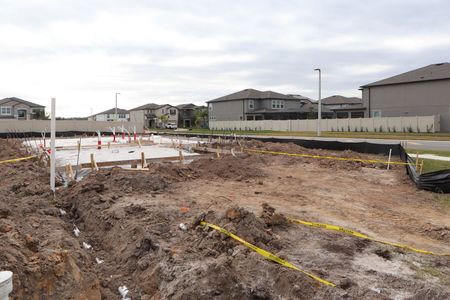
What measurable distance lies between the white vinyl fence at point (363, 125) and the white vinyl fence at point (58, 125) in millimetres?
18654

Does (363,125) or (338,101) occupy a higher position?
(338,101)

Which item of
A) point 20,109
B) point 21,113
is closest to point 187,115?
point 21,113

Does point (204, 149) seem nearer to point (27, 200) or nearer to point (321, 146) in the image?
point (321, 146)

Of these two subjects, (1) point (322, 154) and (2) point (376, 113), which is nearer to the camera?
(1) point (322, 154)

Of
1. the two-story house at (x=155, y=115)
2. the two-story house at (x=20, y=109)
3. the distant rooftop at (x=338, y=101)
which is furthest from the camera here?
the two-story house at (x=155, y=115)

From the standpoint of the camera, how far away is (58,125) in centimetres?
4722

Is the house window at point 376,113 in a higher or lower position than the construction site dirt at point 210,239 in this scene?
higher

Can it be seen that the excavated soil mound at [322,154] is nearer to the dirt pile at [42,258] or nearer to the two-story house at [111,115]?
the dirt pile at [42,258]

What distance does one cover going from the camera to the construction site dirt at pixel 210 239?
4566mm

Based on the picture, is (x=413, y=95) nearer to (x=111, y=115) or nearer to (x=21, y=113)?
(x=21, y=113)

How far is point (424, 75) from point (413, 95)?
8.62 ft

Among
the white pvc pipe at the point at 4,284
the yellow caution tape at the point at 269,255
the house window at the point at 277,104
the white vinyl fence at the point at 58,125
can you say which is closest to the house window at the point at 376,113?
the house window at the point at 277,104

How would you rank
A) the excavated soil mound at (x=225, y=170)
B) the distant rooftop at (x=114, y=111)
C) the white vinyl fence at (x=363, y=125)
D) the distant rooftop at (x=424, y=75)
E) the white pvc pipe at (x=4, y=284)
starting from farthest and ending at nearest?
the distant rooftop at (x=114, y=111), the distant rooftop at (x=424, y=75), the white vinyl fence at (x=363, y=125), the excavated soil mound at (x=225, y=170), the white pvc pipe at (x=4, y=284)

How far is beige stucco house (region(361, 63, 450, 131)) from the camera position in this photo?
A: 1806 inches
